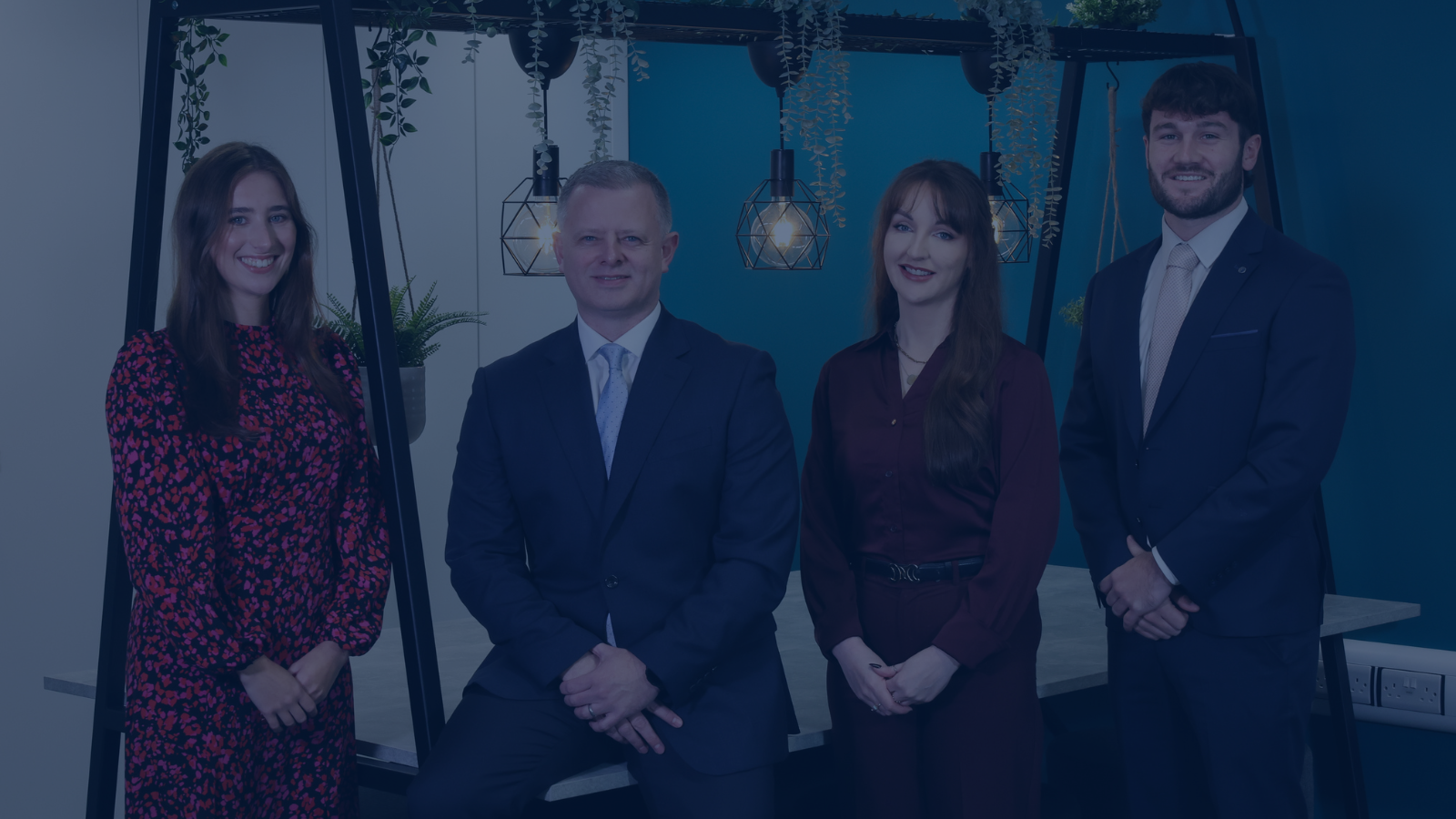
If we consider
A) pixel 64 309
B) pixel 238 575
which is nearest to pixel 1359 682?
pixel 238 575

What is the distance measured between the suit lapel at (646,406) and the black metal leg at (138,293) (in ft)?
2.97

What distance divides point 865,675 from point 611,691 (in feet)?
1.36

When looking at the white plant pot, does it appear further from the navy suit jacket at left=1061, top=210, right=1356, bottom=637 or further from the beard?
the beard

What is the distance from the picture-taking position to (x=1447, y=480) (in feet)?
9.46

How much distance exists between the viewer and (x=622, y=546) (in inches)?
78.5

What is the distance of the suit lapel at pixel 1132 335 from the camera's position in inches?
89.1

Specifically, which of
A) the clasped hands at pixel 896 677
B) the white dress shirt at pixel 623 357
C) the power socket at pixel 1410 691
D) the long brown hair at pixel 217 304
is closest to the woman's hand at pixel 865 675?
the clasped hands at pixel 896 677

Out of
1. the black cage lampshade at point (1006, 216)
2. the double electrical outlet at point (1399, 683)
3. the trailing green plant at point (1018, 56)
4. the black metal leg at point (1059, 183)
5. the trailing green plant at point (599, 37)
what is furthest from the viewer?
the black metal leg at point (1059, 183)

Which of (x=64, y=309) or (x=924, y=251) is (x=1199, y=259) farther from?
(x=64, y=309)

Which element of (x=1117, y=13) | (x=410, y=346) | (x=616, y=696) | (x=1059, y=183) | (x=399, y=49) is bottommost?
(x=616, y=696)

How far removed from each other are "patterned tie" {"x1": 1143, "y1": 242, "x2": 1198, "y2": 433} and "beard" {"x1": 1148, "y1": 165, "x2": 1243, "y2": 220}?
0.21 feet

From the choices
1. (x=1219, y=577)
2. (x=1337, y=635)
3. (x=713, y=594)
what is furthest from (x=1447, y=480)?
(x=713, y=594)

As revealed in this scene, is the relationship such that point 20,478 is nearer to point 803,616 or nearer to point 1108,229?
point 803,616

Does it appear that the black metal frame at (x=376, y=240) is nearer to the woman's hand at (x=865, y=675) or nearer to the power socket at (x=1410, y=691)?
the power socket at (x=1410, y=691)
